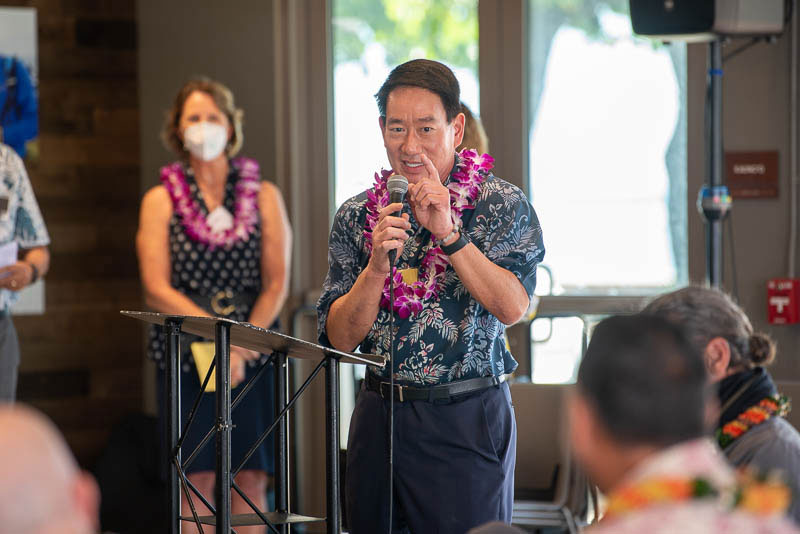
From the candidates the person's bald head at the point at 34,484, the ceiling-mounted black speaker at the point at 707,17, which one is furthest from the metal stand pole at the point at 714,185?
the person's bald head at the point at 34,484

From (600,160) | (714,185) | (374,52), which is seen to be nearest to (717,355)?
(714,185)

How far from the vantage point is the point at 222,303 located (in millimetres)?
3527

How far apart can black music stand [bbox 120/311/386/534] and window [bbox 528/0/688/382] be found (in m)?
2.22

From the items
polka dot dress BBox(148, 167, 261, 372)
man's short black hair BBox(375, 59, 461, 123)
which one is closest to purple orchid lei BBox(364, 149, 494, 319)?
man's short black hair BBox(375, 59, 461, 123)

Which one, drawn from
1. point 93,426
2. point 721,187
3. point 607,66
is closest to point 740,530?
point 721,187

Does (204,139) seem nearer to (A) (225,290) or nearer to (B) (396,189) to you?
(A) (225,290)

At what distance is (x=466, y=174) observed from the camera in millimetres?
2275

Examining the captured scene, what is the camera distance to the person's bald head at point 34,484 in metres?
0.97

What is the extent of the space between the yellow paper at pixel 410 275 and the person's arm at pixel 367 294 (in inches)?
2.9

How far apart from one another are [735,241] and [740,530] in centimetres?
312

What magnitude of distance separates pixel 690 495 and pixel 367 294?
44.2 inches

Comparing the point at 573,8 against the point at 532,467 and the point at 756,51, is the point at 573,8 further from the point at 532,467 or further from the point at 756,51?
the point at 532,467

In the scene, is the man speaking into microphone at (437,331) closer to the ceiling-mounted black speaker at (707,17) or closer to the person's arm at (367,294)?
the person's arm at (367,294)

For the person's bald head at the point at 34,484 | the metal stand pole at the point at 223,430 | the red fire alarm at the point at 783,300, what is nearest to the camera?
the person's bald head at the point at 34,484
